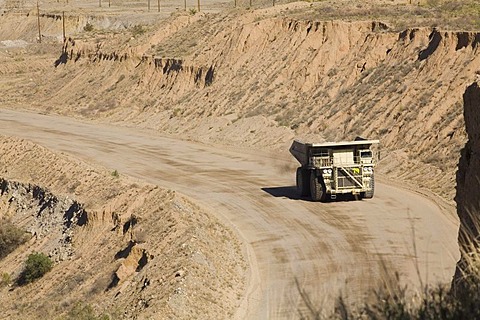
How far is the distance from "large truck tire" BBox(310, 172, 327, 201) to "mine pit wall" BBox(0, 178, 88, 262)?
26.5 ft

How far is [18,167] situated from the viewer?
47156 millimetres

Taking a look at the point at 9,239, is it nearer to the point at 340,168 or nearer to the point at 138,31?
the point at 340,168

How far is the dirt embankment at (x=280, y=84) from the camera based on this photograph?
43.3 meters

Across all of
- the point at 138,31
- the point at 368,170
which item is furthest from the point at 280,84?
the point at 138,31

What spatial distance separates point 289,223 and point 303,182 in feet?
12.2

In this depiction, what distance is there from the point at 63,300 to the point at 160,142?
24.5 meters

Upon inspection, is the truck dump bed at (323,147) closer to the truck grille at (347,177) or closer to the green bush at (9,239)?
the truck grille at (347,177)

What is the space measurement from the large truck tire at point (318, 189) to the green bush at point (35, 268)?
918 cm

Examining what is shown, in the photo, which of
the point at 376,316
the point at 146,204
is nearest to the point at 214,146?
the point at 146,204

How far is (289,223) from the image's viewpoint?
3219 centimetres

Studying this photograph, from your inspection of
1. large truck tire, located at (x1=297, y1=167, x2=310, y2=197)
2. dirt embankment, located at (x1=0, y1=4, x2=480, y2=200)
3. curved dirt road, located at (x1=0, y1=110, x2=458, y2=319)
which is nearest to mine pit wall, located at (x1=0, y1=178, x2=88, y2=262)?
curved dirt road, located at (x1=0, y1=110, x2=458, y2=319)

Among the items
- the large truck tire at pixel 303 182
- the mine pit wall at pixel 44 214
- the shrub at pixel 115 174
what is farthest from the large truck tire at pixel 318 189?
the shrub at pixel 115 174

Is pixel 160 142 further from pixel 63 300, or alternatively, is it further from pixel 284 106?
pixel 63 300

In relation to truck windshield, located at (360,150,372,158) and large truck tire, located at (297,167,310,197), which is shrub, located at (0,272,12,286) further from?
truck windshield, located at (360,150,372,158)
